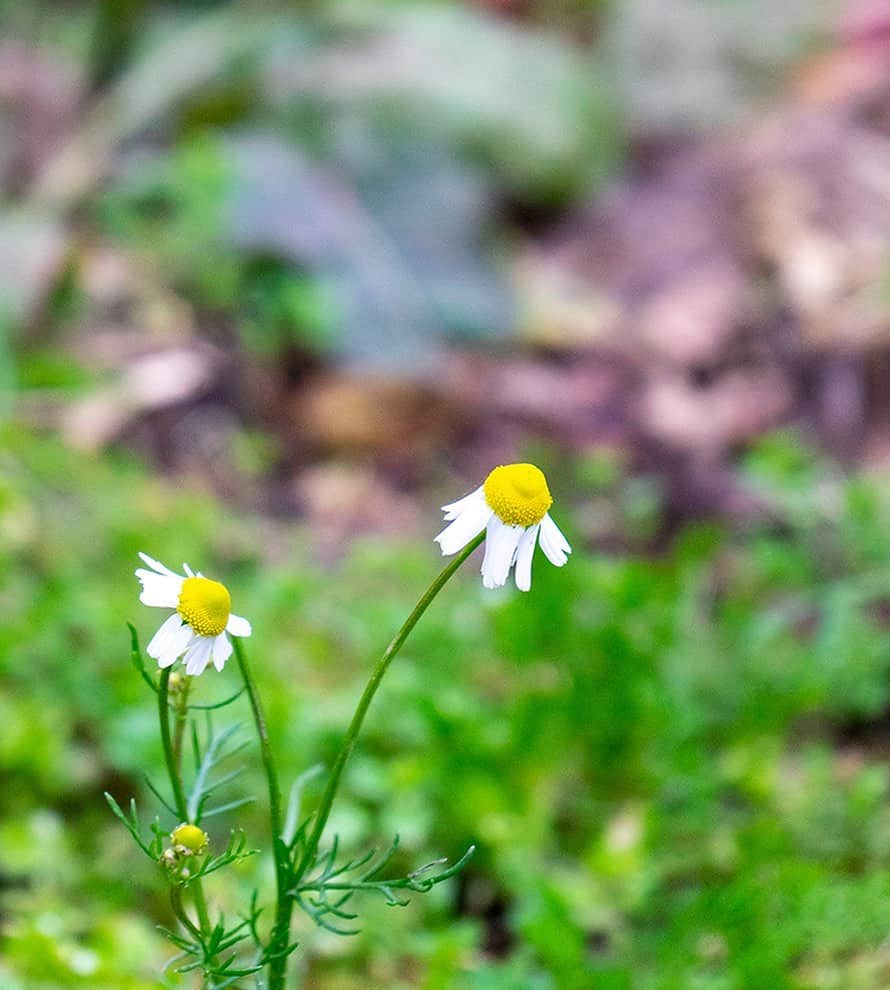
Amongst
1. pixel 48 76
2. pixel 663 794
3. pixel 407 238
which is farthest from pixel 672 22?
pixel 663 794

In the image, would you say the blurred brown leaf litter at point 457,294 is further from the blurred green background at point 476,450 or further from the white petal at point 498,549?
the white petal at point 498,549

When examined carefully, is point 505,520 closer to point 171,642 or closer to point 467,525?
point 467,525

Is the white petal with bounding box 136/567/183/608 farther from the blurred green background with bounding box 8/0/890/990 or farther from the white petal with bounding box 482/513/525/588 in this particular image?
the blurred green background with bounding box 8/0/890/990

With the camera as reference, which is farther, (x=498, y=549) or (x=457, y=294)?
(x=457, y=294)

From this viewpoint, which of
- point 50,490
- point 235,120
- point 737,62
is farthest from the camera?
point 737,62

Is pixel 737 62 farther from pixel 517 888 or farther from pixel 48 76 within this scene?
pixel 517 888

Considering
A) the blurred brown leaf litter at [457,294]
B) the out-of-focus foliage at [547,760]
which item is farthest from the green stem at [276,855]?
the blurred brown leaf litter at [457,294]

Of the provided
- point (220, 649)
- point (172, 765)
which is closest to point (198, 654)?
point (220, 649)
